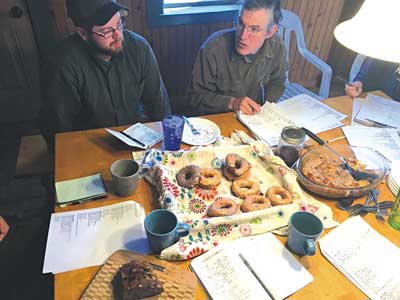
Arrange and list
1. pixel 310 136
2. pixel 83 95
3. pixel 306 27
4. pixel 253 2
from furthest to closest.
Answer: pixel 306 27
pixel 83 95
pixel 253 2
pixel 310 136

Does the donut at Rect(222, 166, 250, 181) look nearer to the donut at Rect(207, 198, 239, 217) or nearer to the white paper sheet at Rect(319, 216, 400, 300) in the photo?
the donut at Rect(207, 198, 239, 217)

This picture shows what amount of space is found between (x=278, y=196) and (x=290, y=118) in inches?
24.2

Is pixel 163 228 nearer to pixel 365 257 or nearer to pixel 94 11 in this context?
pixel 365 257

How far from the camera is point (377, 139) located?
1567 millimetres

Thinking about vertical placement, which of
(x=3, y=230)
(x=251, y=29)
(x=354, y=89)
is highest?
(x=251, y=29)

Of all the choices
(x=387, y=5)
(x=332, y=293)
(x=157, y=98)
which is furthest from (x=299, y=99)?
(x=332, y=293)

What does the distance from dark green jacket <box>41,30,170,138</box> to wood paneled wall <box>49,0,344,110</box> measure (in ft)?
2.94

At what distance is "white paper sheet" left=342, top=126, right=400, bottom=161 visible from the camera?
1.49 m

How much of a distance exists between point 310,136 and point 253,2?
78 cm

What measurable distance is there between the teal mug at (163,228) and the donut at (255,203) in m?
0.22

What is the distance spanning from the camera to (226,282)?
95 centimetres

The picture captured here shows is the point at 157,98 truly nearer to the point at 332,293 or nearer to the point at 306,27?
the point at 332,293

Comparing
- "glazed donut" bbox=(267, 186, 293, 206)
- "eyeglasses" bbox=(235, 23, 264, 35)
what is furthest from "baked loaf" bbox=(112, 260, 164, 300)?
"eyeglasses" bbox=(235, 23, 264, 35)

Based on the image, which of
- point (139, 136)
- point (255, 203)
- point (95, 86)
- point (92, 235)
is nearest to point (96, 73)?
point (95, 86)
